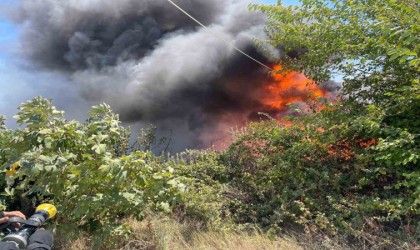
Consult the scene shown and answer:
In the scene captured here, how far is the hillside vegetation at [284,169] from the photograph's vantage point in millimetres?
3996

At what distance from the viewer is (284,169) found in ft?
18.9

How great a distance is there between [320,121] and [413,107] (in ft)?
4.05

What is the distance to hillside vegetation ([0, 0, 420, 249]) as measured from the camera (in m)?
4.00

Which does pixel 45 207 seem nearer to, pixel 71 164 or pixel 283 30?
pixel 71 164

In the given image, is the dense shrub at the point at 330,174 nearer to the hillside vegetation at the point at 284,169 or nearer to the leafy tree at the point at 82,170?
the hillside vegetation at the point at 284,169

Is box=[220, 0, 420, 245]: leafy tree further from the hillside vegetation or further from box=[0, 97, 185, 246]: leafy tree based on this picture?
box=[0, 97, 185, 246]: leafy tree

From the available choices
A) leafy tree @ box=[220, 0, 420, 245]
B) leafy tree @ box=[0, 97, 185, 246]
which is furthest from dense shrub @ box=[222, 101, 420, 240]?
leafy tree @ box=[0, 97, 185, 246]

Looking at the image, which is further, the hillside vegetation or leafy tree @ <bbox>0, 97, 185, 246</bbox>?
the hillside vegetation

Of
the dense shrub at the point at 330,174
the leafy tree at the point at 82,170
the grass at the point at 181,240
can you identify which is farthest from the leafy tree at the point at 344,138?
the leafy tree at the point at 82,170

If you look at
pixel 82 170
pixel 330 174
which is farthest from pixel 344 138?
pixel 82 170

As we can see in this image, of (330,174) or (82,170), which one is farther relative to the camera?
(330,174)

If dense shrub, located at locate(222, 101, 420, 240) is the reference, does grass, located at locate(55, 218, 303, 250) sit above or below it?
below

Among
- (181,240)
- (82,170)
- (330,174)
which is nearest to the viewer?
(82,170)

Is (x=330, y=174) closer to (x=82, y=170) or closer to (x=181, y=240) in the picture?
(x=181, y=240)
